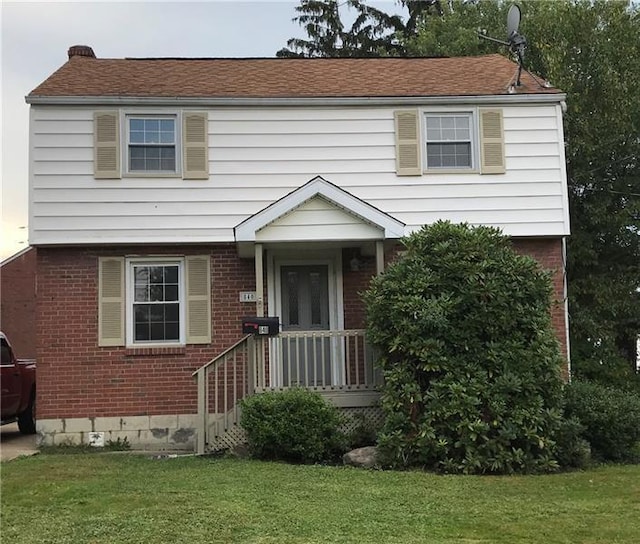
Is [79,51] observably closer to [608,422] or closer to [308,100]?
[308,100]

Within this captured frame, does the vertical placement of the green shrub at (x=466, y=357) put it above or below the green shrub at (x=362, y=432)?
above

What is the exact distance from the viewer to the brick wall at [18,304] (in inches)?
947

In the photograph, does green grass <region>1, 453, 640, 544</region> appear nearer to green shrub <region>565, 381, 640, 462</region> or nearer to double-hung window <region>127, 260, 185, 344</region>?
green shrub <region>565, 381, 640, 462</region>

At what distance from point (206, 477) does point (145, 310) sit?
12.7 feet

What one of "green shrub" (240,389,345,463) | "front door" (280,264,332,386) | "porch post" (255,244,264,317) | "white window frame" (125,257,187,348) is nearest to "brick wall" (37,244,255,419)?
"white window frame" (125,257,187,348)

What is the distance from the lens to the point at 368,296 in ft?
30.3

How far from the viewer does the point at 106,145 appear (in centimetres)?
1076

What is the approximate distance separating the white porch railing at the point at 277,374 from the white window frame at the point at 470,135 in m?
2.92

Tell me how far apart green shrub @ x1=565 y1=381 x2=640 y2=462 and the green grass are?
20.8 inches

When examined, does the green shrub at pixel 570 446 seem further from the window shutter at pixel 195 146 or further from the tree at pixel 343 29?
the tree at pixel 343 29

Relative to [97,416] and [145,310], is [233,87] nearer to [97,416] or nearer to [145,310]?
[145,310]

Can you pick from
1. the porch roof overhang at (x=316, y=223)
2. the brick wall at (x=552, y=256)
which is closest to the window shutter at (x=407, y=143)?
the porch roof overhang at (x=316, y=223)

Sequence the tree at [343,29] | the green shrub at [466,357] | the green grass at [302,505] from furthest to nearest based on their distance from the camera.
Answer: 1. the tree at [343,29]
2. the green shrub at [466,357]
3. the green grass at [302,505]

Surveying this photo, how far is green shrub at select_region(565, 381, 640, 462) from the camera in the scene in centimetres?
888
